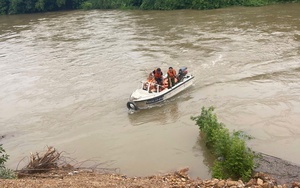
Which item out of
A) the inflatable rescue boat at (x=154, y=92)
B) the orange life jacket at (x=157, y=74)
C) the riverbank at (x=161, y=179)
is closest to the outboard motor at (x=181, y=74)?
the inflatable rescue boat at (x=154, y=92)

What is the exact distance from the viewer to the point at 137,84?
18.5 metres

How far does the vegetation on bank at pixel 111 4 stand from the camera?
1539 inches

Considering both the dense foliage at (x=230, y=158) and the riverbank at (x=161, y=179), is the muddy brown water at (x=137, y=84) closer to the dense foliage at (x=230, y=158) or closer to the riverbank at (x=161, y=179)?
the dense foliage at (x=230, y=158)

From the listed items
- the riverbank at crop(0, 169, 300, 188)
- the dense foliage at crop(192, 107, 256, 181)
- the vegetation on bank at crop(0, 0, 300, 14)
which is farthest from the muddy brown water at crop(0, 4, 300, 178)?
the vegetation on bank at crop(0, 0, 300, 14)

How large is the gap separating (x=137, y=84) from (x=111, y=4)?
35.1 m

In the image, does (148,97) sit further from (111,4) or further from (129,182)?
(111,4)

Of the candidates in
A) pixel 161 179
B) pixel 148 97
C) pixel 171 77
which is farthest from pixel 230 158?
pixel 171 77

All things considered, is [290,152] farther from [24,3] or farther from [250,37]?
[24,3]

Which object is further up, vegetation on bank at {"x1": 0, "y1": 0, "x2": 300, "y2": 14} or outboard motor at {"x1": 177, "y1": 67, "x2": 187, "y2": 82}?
vegetation on bank at {"x1": 0, "y1": 0, "x2": 300, "y2": 14}

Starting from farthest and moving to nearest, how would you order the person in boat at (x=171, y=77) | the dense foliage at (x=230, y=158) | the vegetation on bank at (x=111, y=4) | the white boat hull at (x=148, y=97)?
the vegetation on bank at (x=111, y=4) < the person in boat at (x=171, y=77) < the white boat hull at (x=148, y=97) < the dense foliage at (x=230, y=158)

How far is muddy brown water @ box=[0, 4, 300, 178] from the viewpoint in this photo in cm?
1190

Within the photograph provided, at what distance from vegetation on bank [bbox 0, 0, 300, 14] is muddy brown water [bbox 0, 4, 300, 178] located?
6.51 meters

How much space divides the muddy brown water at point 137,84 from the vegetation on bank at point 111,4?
6.51 metres

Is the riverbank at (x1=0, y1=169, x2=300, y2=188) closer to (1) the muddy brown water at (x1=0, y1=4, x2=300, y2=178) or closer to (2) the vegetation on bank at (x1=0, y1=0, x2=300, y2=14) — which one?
(1) the muddy brown water at (x1=0, y1=4, x2=300, y2=178)
